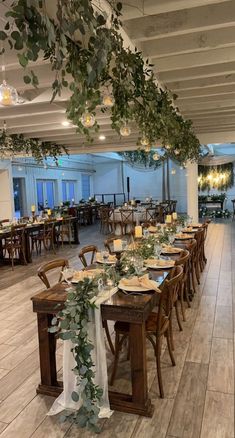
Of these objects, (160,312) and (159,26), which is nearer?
(160,312)

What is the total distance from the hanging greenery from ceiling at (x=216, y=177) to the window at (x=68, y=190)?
240 inches

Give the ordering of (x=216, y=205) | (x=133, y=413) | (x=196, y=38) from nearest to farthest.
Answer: (x=133, y=413) → (x=196, y=38) → (x=216, y=205)

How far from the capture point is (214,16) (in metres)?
2.73

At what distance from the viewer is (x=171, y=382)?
8.43ft

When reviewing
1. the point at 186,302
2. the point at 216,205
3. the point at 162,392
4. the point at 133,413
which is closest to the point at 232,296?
the point at 186,302

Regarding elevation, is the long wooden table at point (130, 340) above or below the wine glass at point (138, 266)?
below

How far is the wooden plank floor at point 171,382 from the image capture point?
209 centimetres

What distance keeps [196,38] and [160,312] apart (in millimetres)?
2567

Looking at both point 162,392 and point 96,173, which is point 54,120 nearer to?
point 162,392

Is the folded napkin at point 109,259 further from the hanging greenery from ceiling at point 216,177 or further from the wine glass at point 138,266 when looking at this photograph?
the hanging greenery from ceiling at point 216,177

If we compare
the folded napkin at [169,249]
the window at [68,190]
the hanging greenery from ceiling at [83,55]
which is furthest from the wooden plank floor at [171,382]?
the window at [68,190]

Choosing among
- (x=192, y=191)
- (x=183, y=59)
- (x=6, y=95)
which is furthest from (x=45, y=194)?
(x=6, y=95)

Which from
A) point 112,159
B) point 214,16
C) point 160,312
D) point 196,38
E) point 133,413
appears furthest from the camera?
point 112,159

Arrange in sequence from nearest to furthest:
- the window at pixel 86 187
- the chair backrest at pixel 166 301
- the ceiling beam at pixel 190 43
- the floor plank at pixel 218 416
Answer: the floor plank at pixel 218 416, the chair backrest at pixel 166 301, the ceiling beam at pixel 190 43, the window at pixel 86 187
